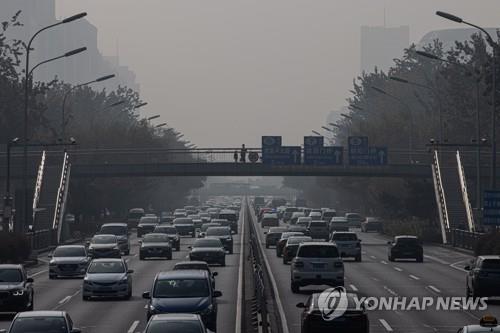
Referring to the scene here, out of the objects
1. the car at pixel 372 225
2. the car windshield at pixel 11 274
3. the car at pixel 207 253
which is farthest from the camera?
the car at pixel 372 225

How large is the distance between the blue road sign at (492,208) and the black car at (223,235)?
64.7 feet

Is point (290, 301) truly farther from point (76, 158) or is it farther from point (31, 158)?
point (76, 158)

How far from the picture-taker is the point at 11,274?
3997 centimetres

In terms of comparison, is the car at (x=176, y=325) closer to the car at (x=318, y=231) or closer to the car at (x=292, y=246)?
the car at (x=292, y=246)


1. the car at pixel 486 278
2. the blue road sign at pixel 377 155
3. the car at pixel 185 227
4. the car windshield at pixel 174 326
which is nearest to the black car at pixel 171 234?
the blue road sign at pixel 377 155

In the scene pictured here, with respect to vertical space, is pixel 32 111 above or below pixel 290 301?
above

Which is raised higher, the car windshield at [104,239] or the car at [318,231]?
the car windshield at [104,239]

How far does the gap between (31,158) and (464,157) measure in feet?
121

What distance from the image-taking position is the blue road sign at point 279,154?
102 m

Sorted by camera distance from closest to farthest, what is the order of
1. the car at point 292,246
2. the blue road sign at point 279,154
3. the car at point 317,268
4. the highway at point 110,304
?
the highway at point 110,304 → the car at point 317,268 → the car at point 292,246 → the blue road sign at point 279,154

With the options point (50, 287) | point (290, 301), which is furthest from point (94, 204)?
point (290, 301)

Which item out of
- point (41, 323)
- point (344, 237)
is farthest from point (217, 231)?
point (41, 323)

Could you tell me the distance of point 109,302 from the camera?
44.8 m

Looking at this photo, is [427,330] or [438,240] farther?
[438,240]
